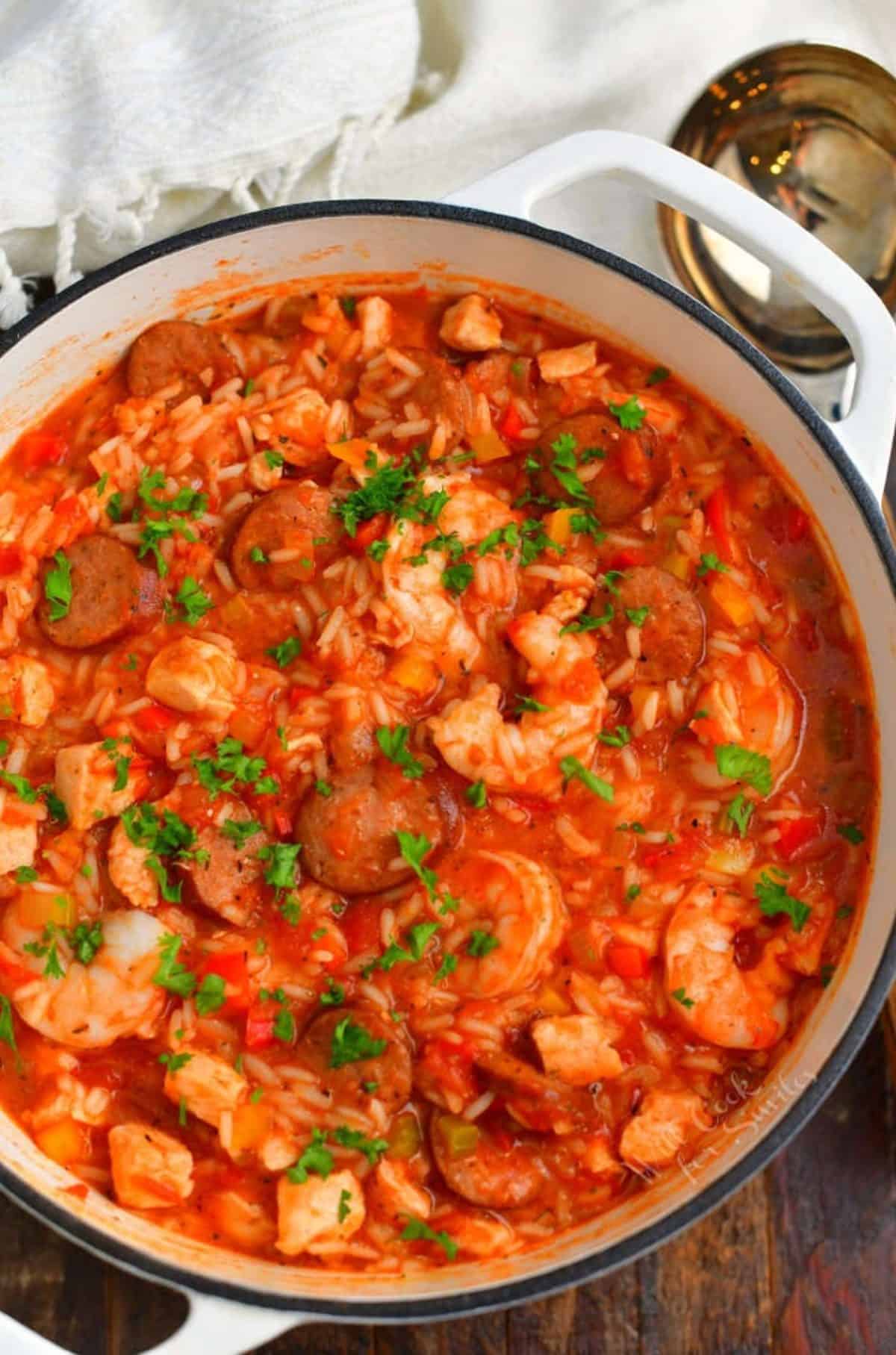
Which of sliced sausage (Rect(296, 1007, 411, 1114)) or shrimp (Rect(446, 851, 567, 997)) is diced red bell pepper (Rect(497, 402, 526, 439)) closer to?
shrimp (Rect(446, 851, 567, 997))

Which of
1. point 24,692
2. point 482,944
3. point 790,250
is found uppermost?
point 790,250

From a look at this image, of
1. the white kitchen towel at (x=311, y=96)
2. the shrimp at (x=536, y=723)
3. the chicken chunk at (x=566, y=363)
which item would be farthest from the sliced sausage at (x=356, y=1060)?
the white kitchen towel at (x=311, y=96)

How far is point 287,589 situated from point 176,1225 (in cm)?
197

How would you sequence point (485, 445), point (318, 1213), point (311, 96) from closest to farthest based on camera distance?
point (318, 1213) → point (485, 445) → point (311, 96)

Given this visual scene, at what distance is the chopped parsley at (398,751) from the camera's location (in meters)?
4.46

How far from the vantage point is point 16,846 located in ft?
14.6

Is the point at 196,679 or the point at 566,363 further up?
the point at 566,363

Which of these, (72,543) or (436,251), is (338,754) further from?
(436,251)

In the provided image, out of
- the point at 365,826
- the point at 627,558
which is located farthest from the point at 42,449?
the point at 627,558

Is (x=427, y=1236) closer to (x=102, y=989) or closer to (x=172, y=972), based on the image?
(x=172, y=972)

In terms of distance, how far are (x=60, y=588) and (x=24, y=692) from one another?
342 mm

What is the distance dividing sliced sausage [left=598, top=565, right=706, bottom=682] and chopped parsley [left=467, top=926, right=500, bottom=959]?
93 centimetres

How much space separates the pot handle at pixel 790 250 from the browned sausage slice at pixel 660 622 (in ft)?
2.20

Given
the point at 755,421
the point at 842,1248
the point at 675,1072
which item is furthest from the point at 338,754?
the point at 842,1248
